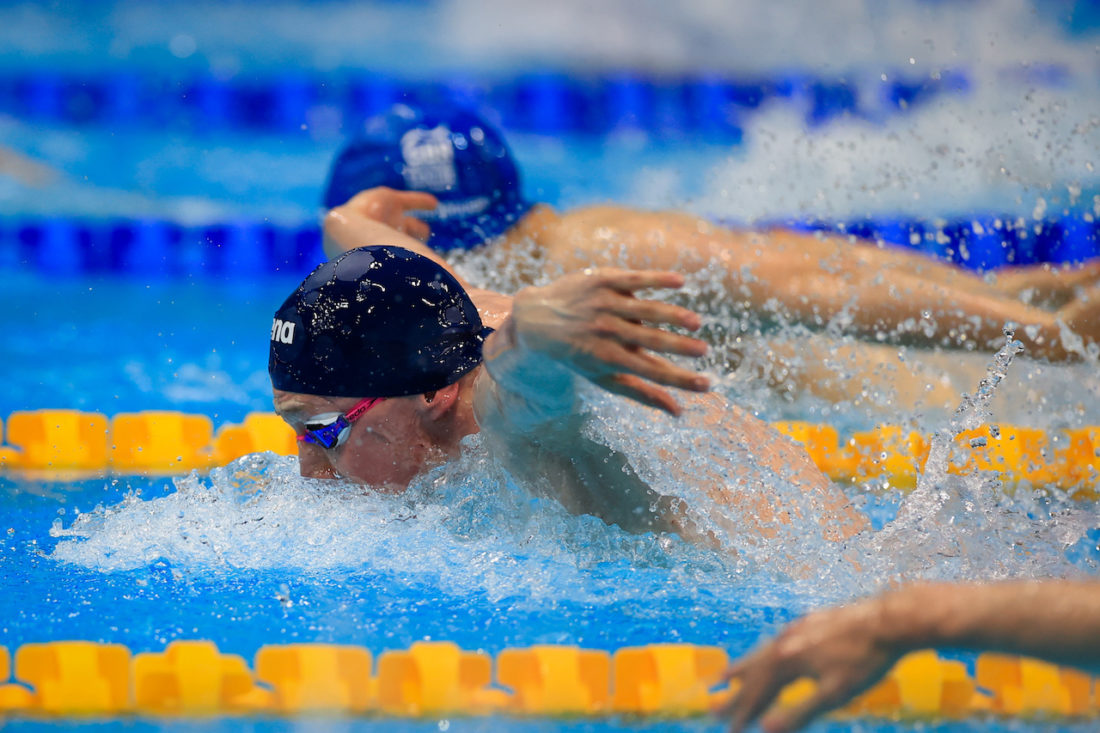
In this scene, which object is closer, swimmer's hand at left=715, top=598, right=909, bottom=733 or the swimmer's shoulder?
swimmer's hand at left=715, top=598, right=909, bottom=733

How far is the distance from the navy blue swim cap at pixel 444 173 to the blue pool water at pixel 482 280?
18 cm

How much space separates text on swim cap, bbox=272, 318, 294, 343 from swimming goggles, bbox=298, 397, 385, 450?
0.47 ft

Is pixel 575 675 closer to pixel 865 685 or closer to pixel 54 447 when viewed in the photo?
pixel 865 685

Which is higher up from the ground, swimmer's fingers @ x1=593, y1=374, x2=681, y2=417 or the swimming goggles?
the swimming goggles

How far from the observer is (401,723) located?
1.50 meters

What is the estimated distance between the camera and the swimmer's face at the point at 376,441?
1.85 meters

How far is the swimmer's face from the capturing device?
1.85m

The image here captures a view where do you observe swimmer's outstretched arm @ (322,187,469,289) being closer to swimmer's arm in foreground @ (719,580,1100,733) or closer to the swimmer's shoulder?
the swimmer's shoulder

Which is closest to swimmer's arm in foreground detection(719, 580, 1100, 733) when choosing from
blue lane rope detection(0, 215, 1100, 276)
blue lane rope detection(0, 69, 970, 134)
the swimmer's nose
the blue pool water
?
the blue pool water

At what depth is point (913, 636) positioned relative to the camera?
3.11ft

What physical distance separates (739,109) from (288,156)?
285 centimetres

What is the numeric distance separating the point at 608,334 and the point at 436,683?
2.02 ft

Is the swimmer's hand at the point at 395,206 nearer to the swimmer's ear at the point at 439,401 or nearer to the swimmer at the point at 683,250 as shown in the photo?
the swimmer at the point at 683,250

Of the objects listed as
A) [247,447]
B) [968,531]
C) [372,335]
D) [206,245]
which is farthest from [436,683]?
[206,245]
